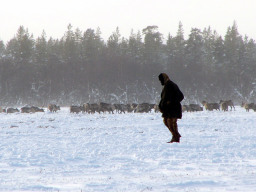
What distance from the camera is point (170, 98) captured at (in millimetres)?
10508

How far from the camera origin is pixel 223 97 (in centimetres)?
8581

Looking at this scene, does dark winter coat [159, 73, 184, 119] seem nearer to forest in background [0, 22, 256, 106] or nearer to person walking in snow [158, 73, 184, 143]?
person walking in snow [158, 73, 184, 143]

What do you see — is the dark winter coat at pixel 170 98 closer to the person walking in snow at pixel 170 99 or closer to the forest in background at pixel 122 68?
the person walking in snow at pixel 170 99

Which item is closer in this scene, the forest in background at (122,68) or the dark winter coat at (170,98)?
the dark winter coat at (170,98)

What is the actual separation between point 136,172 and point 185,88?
81.9 meters

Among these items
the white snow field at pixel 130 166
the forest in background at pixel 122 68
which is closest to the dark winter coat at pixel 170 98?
the white snow field at pixel 130 166

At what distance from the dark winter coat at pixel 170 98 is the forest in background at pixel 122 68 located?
70.3 m

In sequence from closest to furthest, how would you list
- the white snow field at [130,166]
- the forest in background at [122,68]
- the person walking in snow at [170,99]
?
the white snow field at [130,166] < the person walking in snow at [170,99] < the forest in background at [122,68]

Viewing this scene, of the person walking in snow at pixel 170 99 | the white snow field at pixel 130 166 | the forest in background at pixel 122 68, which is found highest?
the forest in background at pixel 122 68

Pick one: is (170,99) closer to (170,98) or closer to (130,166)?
(170,98)

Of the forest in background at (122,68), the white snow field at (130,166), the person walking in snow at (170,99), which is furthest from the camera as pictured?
the forest in background at (122,68)

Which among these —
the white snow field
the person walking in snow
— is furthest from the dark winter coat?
the white snow field

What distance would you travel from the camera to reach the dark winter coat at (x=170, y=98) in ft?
34.2

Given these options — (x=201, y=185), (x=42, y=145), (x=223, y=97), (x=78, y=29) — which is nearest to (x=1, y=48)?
(x=78, y=29)
